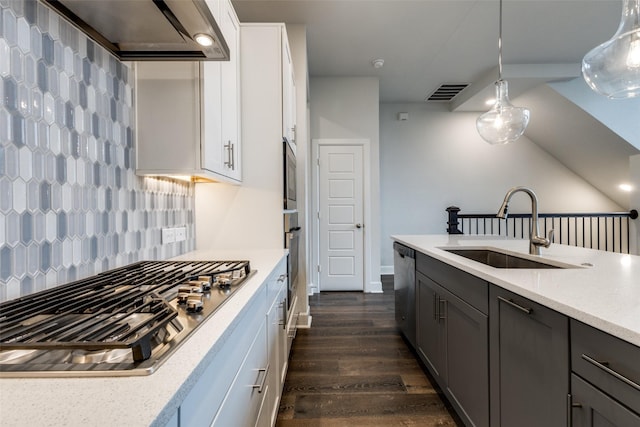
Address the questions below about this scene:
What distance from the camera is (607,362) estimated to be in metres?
0.80

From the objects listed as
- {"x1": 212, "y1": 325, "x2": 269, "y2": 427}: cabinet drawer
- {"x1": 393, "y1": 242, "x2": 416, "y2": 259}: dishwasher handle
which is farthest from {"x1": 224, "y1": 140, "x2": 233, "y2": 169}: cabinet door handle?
{"x1": 393, "y1": 242, "x2": 416, "y2": 259}: dishwasher handle

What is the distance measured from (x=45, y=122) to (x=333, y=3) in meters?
2.76

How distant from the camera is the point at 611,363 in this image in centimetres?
78

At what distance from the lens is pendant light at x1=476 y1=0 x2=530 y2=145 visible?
8.58ft

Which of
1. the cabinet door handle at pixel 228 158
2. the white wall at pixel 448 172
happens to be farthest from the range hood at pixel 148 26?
the white wall at pixel 448 172

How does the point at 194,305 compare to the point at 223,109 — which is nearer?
the point at 194,305

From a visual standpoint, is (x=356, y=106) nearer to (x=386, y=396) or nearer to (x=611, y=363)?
(x=386, y=396)

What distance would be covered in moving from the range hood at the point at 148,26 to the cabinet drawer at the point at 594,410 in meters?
1.58

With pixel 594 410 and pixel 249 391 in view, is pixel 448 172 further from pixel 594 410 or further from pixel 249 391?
pixel 249 391

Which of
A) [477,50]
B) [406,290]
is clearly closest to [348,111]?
[477,50]

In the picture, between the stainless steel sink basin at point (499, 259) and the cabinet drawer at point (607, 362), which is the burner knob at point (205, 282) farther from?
the stainless steel sink basin at point (499, 259)

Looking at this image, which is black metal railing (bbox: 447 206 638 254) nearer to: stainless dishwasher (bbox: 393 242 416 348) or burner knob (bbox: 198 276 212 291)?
stainless dishwasher (bbox: 393 242 416 348)

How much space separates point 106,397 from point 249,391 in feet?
2.10

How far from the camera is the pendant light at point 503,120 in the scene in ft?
8.58
